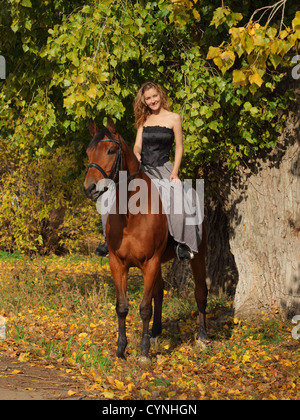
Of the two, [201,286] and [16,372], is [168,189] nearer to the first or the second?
[201,286]

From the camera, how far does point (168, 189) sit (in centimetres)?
702

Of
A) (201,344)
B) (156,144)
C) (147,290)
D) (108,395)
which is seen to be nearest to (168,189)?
(156,144)

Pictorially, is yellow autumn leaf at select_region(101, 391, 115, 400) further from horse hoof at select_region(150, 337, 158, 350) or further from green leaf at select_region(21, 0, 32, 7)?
green leaf at select_region(21, 0, 32, 7)

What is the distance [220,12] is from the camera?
616 centimetres

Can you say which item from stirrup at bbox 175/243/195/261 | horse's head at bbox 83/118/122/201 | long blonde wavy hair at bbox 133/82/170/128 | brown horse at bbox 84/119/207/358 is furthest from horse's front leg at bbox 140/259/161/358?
long blonde wavy hair at bbox 133/82/170/128

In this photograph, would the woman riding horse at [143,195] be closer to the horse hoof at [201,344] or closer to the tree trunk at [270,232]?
the horse hoof at [201,344]

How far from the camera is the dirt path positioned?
544 cm

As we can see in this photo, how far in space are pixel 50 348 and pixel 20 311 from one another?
2.16m

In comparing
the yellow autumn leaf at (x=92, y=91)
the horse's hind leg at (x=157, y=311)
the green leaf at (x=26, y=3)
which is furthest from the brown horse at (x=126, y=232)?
the green leaf at (x=26, y=3)

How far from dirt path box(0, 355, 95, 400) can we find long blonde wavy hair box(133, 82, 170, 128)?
3256 mm

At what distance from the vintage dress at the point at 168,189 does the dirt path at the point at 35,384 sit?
6.20 feet
